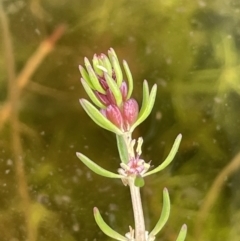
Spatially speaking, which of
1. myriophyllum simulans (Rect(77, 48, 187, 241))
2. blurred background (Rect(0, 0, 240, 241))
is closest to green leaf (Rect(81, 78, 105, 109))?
myriophyllum simulans (Rect(77, 48, 187, 241))

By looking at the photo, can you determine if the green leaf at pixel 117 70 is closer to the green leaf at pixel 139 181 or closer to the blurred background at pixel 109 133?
the green leaf at pixel 139 181

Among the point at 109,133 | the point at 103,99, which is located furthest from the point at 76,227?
the point at 103,99

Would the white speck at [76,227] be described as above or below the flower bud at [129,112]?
below

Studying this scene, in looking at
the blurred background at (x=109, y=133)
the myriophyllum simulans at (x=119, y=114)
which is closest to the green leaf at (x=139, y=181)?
the myriophyllum simulans at (x=119, y=114)

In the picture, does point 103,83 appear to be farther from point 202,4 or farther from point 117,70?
point 202,4

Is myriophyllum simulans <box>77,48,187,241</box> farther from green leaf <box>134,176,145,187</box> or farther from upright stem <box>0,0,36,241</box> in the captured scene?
upright stem <box>0,0,36,241</box>

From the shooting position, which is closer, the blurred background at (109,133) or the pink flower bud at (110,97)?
the pink flower bud at (110,97)
